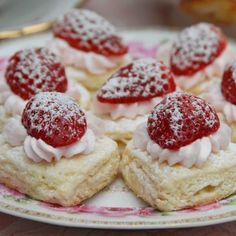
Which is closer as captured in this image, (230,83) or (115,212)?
(115,212)

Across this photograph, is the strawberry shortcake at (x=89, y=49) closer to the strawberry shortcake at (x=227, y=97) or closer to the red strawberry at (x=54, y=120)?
the strawberry shortcake at (x=227, y=97)

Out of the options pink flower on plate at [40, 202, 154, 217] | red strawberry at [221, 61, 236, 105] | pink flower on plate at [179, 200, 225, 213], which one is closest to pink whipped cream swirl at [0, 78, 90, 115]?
pink flower on plate at [40, 202, 154, 217]

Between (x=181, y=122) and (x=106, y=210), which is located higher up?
(x=181, y=122)

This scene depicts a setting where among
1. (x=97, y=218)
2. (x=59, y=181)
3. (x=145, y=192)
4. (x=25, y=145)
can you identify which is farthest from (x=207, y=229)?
(x=25, y=145)

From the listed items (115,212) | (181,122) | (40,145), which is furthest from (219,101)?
(40,145)

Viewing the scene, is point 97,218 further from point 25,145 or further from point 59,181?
point 25,145

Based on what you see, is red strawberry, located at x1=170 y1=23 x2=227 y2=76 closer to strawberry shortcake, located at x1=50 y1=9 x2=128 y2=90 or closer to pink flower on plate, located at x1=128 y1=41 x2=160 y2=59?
strawberry shortcake, located at x1=50 y1=9 x2=128 y2=90

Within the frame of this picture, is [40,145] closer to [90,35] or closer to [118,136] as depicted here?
[118,136]
